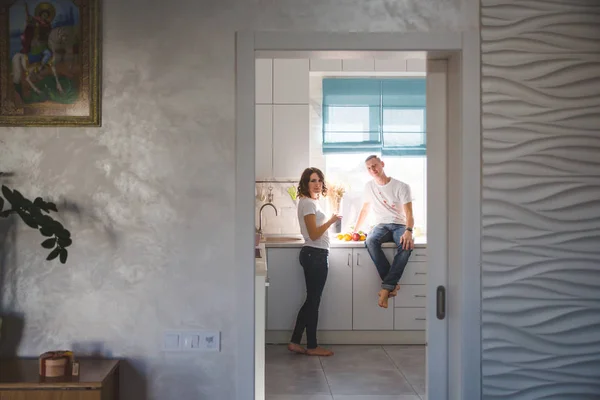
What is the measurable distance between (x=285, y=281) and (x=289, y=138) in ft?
4.58

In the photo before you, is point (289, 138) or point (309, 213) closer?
point (309, 213)

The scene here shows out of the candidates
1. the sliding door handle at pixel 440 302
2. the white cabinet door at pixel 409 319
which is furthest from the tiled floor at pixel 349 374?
the sliding door handle at pixel 440 302

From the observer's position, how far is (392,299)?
6172mm

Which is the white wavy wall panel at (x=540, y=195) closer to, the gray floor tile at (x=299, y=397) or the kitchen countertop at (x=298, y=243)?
the gray floor tile at (x=299, y=397)

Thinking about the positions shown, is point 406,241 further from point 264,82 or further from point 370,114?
point 264,82

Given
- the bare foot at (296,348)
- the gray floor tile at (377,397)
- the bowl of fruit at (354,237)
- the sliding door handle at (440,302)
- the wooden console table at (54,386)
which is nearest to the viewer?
the wooden console table at (54,386)

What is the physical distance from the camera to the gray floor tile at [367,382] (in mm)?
4914

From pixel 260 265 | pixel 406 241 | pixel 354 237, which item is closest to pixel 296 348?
pixel 354 237

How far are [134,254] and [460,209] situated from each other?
4.59 feet

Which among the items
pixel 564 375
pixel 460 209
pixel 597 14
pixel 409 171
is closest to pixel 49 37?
pixel 460 209

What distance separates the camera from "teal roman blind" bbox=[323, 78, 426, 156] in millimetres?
6828

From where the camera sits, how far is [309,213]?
5668mm

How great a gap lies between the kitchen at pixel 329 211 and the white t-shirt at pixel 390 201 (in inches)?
11.7

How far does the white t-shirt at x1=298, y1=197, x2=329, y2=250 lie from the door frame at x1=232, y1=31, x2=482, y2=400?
2.70m
